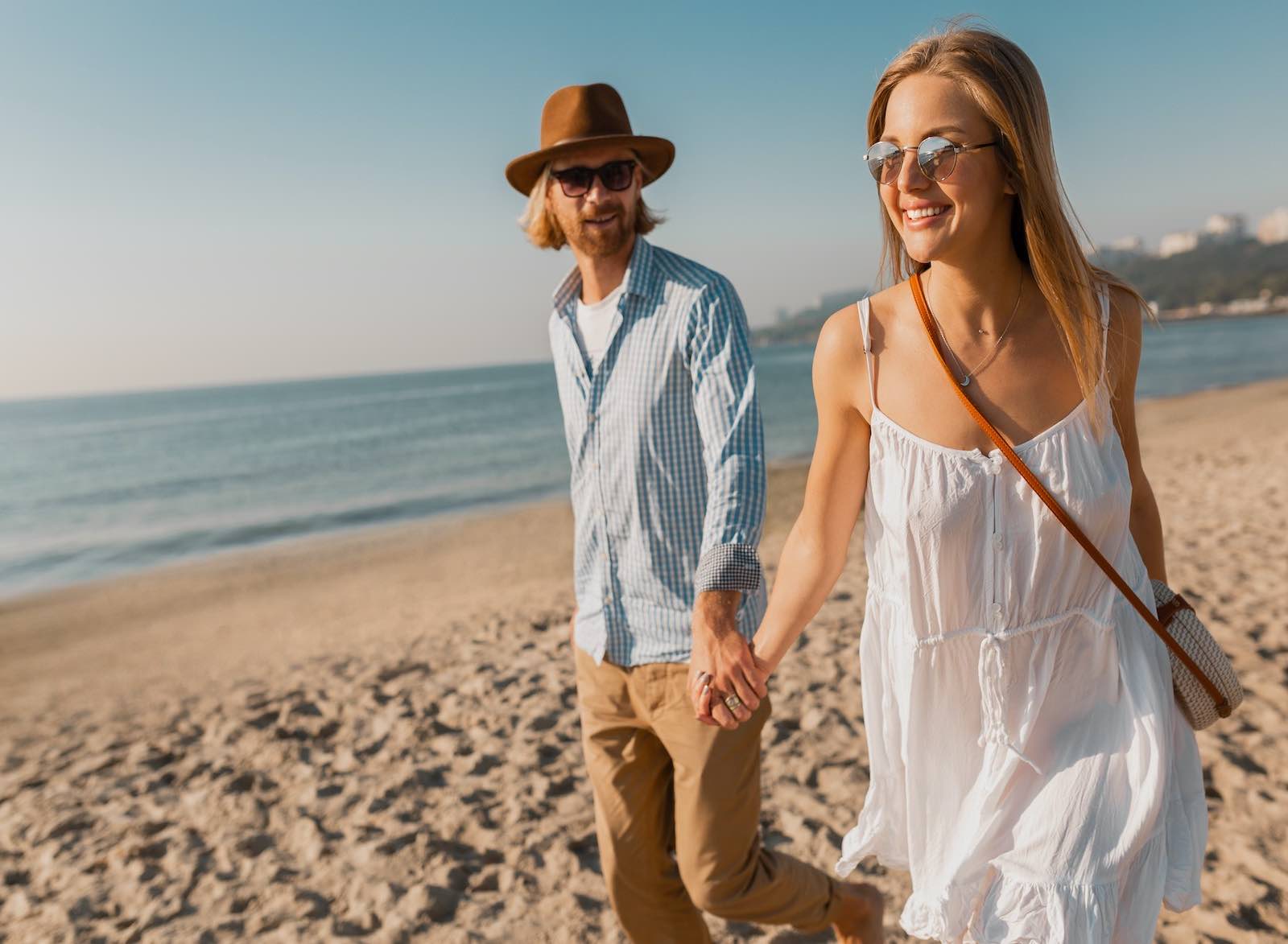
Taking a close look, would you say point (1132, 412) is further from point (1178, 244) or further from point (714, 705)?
point (1178, 244)

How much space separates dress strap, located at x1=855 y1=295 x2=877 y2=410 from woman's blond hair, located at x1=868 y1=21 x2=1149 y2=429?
13.1 inches

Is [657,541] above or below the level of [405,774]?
above

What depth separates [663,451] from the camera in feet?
9.65

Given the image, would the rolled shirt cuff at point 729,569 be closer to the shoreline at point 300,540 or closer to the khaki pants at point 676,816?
the khaki pants at point 676,816

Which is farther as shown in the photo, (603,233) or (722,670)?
(603,233)

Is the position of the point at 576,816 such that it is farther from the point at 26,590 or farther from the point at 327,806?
the point at 26,590

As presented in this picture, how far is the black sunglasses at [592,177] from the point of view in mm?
3213

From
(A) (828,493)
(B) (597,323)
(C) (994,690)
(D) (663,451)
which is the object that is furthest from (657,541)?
(C) (994,690)

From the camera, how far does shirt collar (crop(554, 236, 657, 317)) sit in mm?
3043

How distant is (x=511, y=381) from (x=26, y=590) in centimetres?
8956

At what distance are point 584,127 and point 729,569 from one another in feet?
5.01

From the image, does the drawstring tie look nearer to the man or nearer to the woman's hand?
the woman's hand

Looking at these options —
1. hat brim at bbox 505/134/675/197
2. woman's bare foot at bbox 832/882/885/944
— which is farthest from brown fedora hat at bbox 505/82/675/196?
woman's bare foot at bbox 832/882/885/944

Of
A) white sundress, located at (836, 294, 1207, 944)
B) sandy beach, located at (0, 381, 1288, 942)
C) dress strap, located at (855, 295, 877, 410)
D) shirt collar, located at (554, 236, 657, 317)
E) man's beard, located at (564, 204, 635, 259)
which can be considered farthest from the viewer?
sandy beach, located at (0, 381, 1288, 942)
